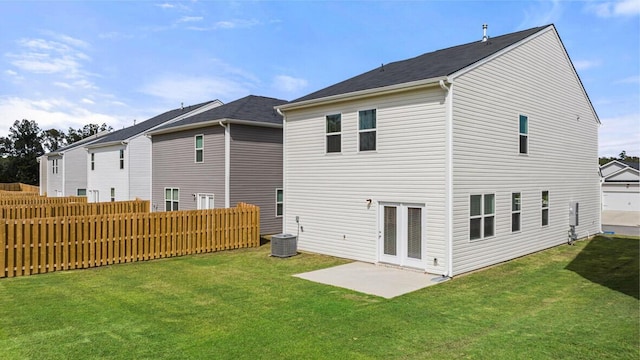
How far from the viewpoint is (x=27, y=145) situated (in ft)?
258

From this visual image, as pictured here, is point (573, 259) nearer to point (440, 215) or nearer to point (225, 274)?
point (440, 215)

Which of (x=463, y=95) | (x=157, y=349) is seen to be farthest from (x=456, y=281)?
(x=157, y=349)

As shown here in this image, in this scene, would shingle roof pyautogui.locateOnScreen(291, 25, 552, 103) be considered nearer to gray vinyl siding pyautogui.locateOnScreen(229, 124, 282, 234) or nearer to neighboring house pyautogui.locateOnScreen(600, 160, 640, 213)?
gray vinyl siding pyautogui.locateOnScreen(229, 124, 282, 234)

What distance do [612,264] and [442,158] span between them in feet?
20.9

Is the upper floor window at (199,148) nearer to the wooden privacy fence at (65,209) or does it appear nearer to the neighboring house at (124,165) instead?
the wooden privacy fence at (65,209)

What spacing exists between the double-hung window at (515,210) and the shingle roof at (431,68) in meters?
4.53

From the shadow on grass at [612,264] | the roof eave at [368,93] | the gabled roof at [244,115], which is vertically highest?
the gabled roof at [244,115]

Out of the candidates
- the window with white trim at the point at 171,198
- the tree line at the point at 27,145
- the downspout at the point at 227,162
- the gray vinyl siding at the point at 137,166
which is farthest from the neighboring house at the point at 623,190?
the tree line at the point at 27,145

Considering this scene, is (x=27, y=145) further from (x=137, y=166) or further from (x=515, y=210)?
(x=515, y=210)

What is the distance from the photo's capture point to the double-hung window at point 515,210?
1252 cm

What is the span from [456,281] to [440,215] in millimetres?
1679

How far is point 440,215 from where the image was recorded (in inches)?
406

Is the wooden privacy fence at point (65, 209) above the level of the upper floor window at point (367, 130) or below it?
below

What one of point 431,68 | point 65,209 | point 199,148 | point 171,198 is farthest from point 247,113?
point 431,68
